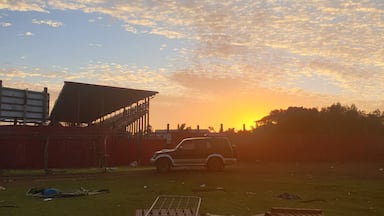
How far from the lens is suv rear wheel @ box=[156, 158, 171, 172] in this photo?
27.8 meters

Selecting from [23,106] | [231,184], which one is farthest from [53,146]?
[231,184]

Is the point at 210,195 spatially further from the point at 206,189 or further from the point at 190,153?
the point at 190,153

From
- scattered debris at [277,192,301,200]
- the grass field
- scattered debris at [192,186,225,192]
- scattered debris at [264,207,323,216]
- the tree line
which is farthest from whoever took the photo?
the tree line

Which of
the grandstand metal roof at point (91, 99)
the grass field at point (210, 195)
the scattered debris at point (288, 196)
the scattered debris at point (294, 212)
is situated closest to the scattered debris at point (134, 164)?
the grandstand metal roof at point (91, 99)

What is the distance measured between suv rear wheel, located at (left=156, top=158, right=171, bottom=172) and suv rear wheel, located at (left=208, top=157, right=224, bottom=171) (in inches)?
88.6

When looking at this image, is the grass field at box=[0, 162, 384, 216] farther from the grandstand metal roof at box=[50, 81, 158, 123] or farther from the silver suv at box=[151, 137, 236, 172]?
the grandstand metal roof at box=[50, 81, 158, 123]

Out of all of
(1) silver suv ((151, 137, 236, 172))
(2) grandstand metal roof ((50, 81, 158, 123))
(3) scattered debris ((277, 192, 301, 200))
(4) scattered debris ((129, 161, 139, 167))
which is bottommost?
(3) scattered debris ((277, 192, 301, 200))

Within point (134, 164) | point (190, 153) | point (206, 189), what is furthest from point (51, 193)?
point (134, 164)

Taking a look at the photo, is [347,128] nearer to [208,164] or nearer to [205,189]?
[208,164]

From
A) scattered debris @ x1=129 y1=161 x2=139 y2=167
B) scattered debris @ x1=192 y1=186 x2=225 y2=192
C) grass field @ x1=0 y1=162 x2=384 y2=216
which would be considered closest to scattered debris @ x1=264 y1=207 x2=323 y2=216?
grass field @ x1=0 y1=162 x2=384 y2=216

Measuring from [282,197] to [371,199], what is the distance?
9.08 feet

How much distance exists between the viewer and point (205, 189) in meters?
19.0

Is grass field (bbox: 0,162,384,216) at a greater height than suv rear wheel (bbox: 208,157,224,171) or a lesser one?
lesser

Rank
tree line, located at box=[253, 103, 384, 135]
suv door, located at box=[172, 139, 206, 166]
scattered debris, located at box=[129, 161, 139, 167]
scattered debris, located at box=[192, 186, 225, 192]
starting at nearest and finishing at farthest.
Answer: scattered debris, located at box=[192, 186, 225, 192] → suv door, located at box=[172, 139, 206, 166] → scattered debris, located at box=[129, 161, 139, 167] → tree line, located at box=[253, 103, 384, 135]
